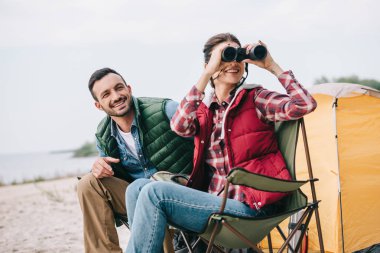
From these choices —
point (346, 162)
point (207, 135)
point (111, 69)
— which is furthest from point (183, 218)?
point (346, 162)

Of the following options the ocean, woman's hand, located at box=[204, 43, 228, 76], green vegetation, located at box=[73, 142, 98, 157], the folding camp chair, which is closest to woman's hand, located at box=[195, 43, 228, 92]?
woman's hand, located at box=[204, 43, 228, 76]

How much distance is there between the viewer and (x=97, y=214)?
2.37m

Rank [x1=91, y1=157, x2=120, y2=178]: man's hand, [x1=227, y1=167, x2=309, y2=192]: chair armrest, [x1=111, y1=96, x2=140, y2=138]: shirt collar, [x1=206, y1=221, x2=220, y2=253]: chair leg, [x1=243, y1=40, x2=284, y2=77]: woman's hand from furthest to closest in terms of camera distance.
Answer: [x1=111, y1=96, x2=140, y2=138]: shirt collar → [x1=91, y1=157, x2=120, y2=178]: man's hand → [x1=243, y1=40, x2=284, y2=77]: woman's hand → [x1=206, y1=221, x2=220, y2=253]: chair leg → [x1=227, y1=167, x2=309, y2=192]: chair armrest

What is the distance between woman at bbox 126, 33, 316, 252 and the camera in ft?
5.88

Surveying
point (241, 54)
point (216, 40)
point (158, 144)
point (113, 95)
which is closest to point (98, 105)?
point (113, 95)

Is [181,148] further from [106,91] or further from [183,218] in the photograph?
[183,218]

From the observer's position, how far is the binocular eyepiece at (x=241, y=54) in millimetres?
2004

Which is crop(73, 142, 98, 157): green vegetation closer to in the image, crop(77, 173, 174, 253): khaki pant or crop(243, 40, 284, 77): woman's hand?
crop(77, 173, 174, 253): khaki pant

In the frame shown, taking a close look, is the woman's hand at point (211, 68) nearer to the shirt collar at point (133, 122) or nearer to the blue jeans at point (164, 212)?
the blue jeans at point (164, 212)

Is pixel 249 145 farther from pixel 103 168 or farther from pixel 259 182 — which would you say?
pixel 103 168

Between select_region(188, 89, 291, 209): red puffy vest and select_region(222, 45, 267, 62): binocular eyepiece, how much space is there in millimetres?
155

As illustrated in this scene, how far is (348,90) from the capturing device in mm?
3066

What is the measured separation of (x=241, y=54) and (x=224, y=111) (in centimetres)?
28

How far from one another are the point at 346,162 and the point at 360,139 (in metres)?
0.20
